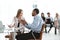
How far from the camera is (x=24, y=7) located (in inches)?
409

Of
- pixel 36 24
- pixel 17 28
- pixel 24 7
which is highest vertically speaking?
pixel 24 7

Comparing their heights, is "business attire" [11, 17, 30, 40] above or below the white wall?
below

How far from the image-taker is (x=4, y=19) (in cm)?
1005

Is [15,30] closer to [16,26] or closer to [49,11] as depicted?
[16,26]

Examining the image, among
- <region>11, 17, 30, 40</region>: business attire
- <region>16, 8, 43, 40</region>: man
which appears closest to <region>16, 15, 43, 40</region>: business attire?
<region>16, 8, 43, 40</region>: man

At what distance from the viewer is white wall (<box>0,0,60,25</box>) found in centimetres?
1005

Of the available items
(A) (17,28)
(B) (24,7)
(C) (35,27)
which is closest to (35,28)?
(C) (35,27)

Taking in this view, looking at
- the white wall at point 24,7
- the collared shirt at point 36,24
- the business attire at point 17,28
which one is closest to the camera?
the collared shirt at point 36,24

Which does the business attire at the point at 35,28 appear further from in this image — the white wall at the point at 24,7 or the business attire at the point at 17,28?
the white wall at the point at 24,7

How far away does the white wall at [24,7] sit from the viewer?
10.1m

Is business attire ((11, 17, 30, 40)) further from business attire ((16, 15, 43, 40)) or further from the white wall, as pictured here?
the white wall

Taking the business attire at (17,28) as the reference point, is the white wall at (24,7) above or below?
above

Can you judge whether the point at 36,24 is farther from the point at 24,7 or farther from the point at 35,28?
the point at 24,7

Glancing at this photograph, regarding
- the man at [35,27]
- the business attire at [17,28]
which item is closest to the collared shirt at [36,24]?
the man at [35,27]
